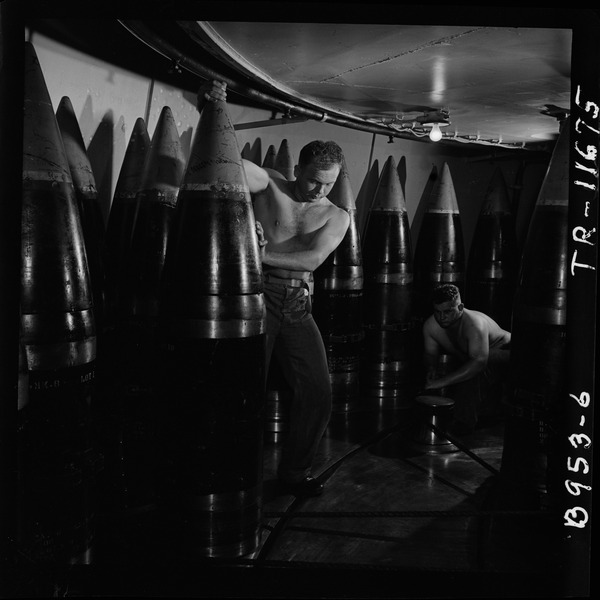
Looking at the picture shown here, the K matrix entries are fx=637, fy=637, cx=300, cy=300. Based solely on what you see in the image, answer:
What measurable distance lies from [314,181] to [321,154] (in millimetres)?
134

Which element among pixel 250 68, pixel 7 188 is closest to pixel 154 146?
pixel 250 68

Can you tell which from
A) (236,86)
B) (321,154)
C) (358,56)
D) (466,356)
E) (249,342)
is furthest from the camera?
(466,356)

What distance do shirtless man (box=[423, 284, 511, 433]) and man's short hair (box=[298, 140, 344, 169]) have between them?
5.05 ft

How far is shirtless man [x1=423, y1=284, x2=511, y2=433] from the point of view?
3.95 metres

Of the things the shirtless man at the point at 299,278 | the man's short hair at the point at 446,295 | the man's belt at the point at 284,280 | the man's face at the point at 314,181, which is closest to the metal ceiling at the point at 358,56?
the shirtless man at the point at 299,278

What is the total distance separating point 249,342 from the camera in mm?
2105

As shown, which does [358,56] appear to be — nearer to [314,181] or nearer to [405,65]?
[405,65]

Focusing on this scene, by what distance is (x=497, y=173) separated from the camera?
5.92 metres

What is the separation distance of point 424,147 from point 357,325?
2615 millimetres

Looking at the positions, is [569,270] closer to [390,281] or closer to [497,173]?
[390,281]

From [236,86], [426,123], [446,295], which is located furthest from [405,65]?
[426,123]

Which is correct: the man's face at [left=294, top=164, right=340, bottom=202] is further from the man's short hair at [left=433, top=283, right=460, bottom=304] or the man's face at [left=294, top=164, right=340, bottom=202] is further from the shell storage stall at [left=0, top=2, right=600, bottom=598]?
the man's short hair at [left=433, top=283, right=460, bottom=304]

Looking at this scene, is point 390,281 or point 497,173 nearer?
point 390,281

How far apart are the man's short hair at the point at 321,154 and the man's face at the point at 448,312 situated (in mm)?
1567
